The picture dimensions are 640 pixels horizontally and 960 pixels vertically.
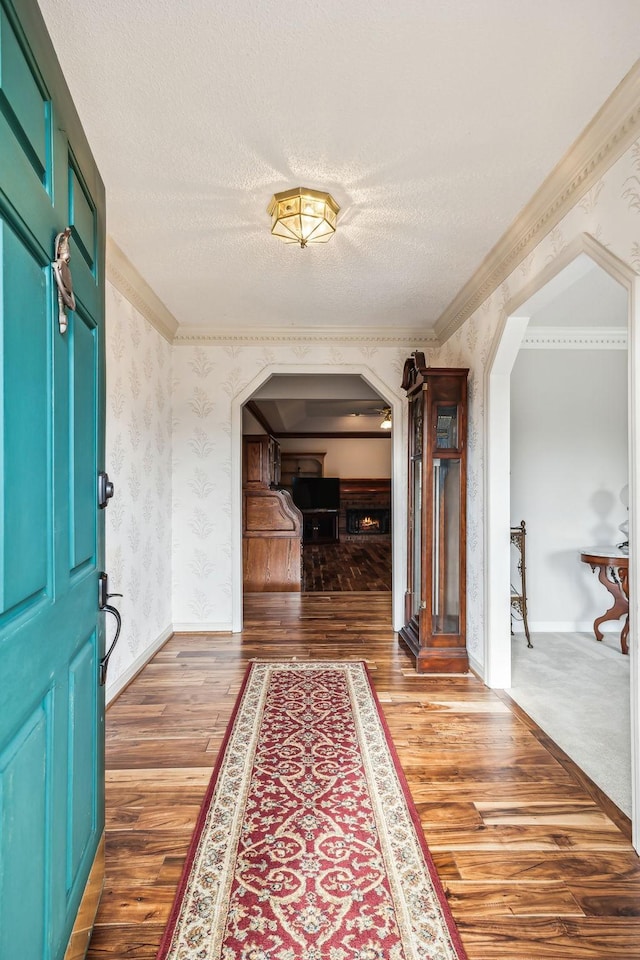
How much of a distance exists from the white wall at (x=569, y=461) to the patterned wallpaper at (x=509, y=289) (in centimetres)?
90

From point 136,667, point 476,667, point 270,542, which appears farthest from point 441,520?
point 270,542

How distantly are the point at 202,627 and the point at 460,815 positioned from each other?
286 centimetres

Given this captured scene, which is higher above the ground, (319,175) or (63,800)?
(319,175)

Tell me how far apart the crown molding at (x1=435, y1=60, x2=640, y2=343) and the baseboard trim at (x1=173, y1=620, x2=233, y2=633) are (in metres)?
3.22

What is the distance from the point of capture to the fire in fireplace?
1046 cm

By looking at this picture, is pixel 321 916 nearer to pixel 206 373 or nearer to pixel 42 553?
pixel 42 553

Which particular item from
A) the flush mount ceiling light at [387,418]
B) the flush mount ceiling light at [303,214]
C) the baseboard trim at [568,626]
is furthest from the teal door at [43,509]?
the flush mount ceiling light at [387,418]

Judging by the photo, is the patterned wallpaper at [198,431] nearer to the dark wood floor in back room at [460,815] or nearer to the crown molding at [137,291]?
the crown molding at [137,291]

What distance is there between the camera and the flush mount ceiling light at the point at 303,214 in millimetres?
2256

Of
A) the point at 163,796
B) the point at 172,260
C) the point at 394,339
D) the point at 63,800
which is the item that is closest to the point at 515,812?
the point at 163,796

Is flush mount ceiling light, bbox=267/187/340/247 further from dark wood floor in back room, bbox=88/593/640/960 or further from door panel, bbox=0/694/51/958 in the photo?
dark wood floor in back room, bbox=88/593/640/960

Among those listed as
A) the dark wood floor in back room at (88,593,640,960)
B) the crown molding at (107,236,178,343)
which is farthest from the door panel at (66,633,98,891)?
the crown molding at (107,236,178,343)

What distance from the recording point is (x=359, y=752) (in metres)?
2.36

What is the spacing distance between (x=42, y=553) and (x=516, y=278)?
2.64m
